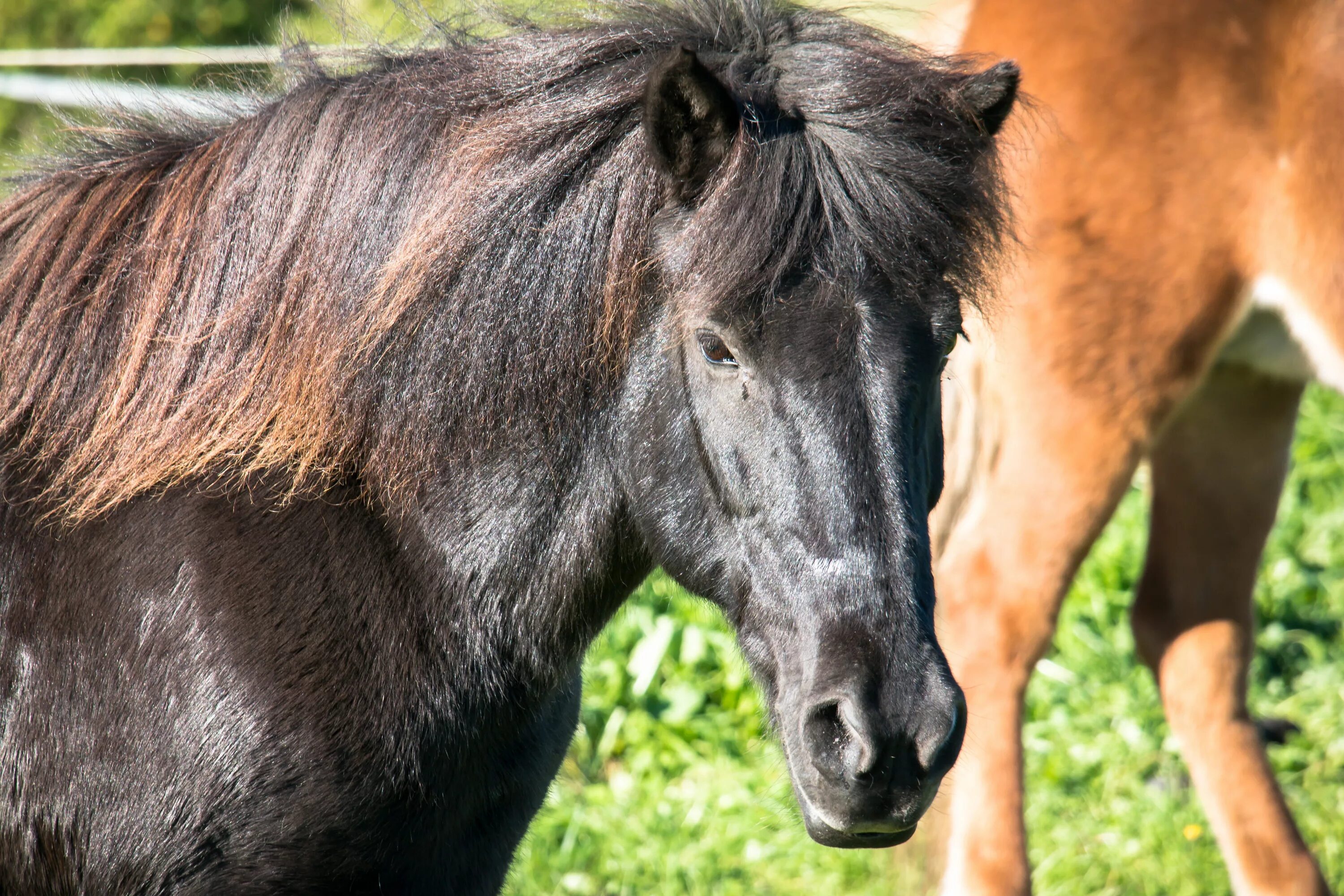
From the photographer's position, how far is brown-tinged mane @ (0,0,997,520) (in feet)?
6.68

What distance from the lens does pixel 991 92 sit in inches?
86.1

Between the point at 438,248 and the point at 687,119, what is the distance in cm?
49

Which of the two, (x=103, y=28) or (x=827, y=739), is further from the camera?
(x=103, y=28)

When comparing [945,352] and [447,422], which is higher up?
[945,352]

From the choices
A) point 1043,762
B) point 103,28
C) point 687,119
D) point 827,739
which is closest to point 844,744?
point 827,739

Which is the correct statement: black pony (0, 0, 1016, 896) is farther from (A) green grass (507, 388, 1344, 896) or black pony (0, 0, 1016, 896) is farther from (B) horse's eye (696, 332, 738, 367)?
(A) green grass (507, 388, 1344, 896)

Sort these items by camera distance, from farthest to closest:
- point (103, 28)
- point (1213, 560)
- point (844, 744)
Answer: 1. point (103, 28)
2. point (1213, 560)
3. point (844, 744)

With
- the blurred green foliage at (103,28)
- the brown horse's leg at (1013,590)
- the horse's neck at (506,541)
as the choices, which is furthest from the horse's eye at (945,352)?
the blurred green foliage at (103,28)

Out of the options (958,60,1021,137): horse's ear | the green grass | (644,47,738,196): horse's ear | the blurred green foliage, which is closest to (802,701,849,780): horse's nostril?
(644,47,738,196): horse's ear

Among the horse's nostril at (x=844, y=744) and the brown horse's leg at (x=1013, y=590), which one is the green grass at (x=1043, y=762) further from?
the horse's nostril at (x=844, y=744)

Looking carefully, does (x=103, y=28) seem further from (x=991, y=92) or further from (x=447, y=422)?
(x=991, y=92)

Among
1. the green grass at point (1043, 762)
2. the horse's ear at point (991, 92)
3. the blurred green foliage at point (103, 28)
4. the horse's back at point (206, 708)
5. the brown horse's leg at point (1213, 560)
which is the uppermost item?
the horse's ear at point (991, 92)

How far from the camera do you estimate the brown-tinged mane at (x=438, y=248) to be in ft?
6.68

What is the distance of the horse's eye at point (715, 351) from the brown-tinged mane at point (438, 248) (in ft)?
0.32
